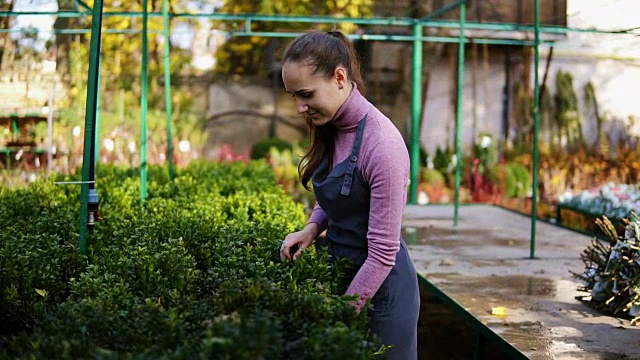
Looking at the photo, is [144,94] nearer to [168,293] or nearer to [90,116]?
[90,116]

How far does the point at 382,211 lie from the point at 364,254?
10.4 inches

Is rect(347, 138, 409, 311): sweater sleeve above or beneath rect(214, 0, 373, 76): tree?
beneath

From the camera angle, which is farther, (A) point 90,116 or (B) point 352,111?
(A) point 90,116

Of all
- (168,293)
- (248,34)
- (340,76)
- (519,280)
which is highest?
(248,34)

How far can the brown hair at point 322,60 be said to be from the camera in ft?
8.64

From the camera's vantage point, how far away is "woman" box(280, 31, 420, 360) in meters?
2.59

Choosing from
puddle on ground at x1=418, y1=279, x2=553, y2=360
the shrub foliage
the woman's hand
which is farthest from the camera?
puddle on ground at x1=418, y1=279, x2=553, y2=360

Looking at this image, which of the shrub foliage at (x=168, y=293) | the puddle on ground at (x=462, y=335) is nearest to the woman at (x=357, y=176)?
the shrub foliage at (x=168, y=293)

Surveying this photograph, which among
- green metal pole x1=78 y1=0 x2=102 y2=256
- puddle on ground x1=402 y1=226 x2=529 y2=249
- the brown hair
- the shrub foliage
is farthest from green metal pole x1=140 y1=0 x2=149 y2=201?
the brown hair

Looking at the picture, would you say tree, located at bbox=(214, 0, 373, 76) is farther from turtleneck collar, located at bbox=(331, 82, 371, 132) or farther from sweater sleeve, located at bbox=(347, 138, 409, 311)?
sweater sleeve, located at bbox=(347, 138, 409, 311)

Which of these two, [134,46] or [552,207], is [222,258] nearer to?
[552,207]

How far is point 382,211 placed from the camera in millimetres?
2572

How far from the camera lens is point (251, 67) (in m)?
18.0

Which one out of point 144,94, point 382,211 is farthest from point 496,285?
point 382,211
